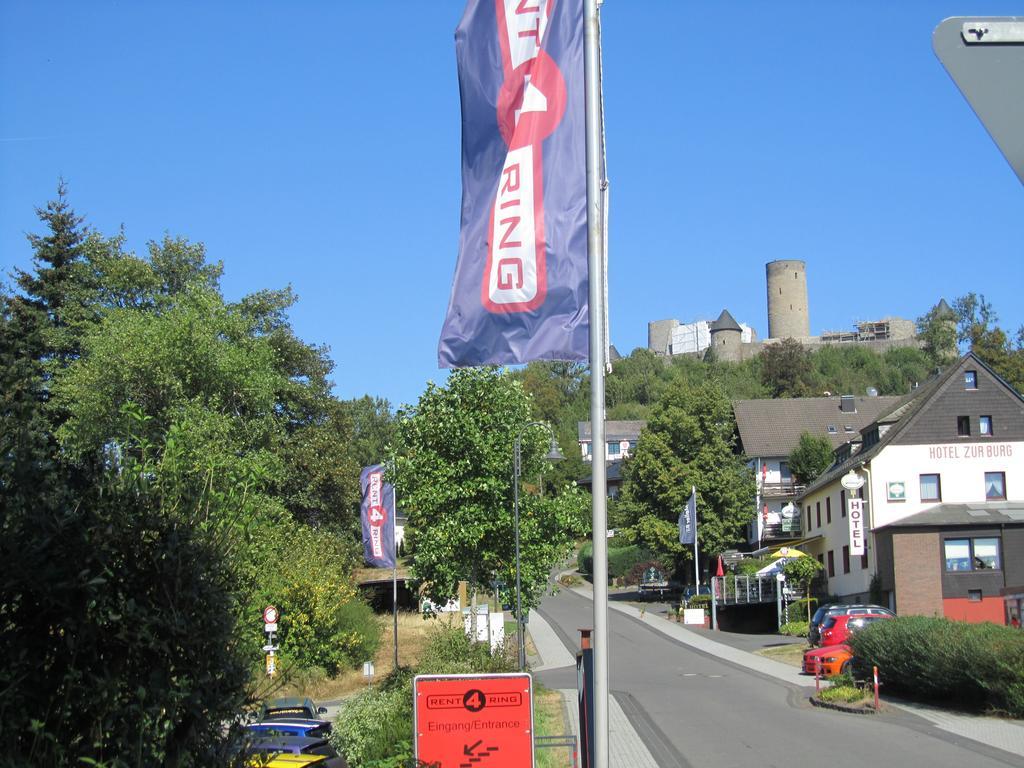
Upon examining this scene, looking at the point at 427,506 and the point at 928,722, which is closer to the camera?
the point at 928,722

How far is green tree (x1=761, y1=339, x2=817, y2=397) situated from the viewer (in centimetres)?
12725

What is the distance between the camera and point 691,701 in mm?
27125

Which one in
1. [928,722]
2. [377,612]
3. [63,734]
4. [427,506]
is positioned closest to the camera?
[63,734]

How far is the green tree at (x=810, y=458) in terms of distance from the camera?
72688 mm

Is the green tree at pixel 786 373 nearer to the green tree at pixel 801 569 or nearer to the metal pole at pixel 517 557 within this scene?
the green tree at pixel 801 569

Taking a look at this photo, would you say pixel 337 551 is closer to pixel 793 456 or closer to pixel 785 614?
pixel 785 614

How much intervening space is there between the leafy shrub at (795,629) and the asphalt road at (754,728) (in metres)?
11.0

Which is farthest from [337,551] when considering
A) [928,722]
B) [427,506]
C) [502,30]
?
[502,30]

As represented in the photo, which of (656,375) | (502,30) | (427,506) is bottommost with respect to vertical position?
(427,506)

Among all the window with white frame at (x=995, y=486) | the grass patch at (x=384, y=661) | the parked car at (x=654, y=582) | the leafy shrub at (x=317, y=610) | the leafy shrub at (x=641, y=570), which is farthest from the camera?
the leafy shrub at (x=641, y=570)

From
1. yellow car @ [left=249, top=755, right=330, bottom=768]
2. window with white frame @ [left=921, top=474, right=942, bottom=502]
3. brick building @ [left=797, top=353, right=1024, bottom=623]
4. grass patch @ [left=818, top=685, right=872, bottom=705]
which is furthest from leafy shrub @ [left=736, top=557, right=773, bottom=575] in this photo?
yellow car @ [left=249, top=755, right=330, bottom=768]

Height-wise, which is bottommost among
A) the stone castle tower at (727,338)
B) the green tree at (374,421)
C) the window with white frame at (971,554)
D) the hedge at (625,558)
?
the hedge at (625,558)

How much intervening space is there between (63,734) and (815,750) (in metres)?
16.4

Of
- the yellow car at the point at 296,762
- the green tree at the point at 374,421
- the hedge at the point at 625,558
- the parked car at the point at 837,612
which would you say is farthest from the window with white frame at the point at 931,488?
the green tree at the point at 374,421
